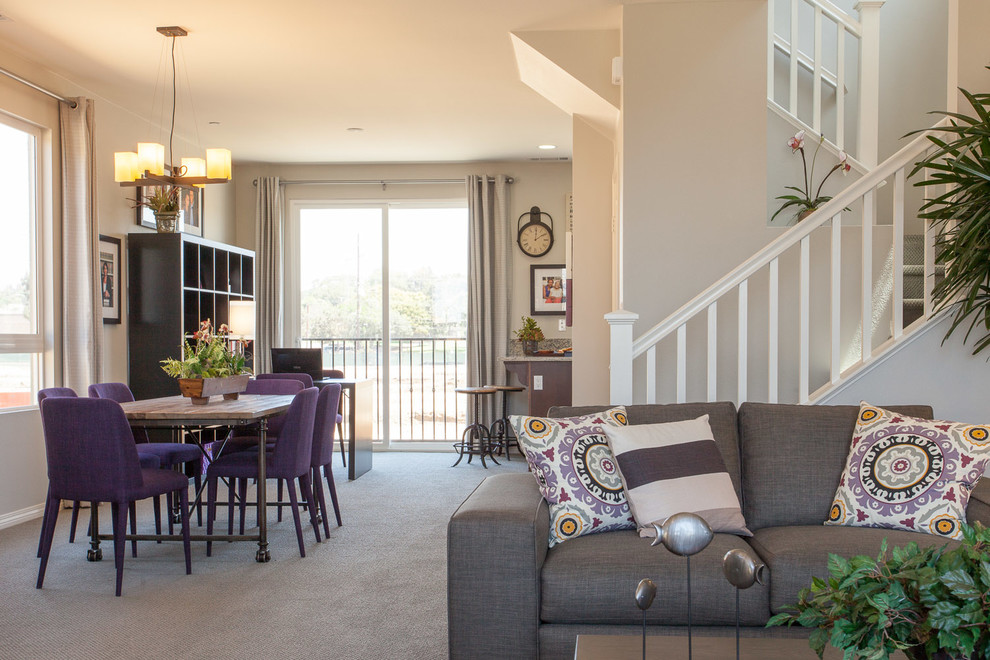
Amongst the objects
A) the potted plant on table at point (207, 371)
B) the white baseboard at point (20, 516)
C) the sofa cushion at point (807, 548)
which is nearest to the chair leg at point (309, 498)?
the potted plant on table at point (207, 371)

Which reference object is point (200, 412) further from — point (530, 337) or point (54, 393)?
point (530, 337)

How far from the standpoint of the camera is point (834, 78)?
4.94 m

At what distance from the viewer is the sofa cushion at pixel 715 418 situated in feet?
9.78

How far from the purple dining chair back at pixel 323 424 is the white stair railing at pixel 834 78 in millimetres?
2897

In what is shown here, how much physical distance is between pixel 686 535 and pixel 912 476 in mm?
1745

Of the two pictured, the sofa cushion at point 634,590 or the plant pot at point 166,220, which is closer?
the sofa cushion at point 634,590

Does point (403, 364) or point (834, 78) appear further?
point (403, 364)

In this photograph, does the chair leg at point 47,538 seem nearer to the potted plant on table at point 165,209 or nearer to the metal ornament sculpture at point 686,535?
the potted plant on table at point 165,209

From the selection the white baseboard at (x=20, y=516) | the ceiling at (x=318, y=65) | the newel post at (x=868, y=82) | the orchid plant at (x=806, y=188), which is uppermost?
the ceiling at (x=318, y=65)

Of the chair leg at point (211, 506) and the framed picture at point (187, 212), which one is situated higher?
the framed picture at point (187, 212)

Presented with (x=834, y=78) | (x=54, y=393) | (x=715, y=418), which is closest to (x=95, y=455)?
(x=54, y=393)

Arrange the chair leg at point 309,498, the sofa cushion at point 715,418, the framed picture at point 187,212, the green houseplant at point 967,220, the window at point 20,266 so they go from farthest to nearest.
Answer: the framed picture at point 187,212 < the window at point 20,266 < the chair leg at point 309,498 < the green houseplant at point 967,220 < the sofa cushion at point 715,418

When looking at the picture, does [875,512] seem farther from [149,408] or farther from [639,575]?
[149,408]

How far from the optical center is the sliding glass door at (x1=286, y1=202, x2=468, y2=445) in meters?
8.52
